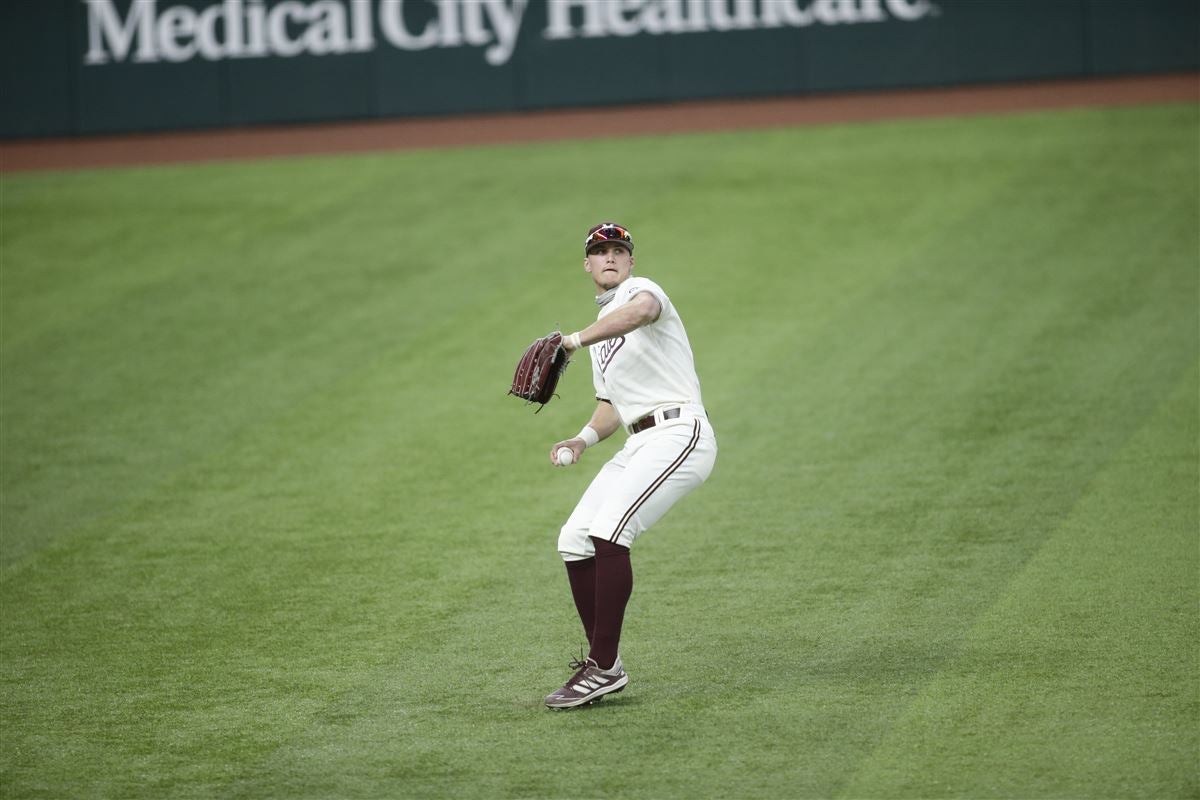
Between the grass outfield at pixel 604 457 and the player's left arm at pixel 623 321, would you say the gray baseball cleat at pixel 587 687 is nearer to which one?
the grass outfield at pixel 604 457

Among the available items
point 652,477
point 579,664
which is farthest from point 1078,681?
point 579,664

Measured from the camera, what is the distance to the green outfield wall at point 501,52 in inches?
614

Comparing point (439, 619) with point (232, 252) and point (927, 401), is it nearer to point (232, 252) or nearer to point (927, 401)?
point (927, 401)

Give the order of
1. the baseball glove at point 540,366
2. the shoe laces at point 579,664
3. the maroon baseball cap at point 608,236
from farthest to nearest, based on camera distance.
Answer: the maroon baseball cap at point 608,236, the shoe laces at point 579,664, the baseball glove at point 540,366

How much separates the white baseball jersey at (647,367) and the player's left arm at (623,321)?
28cm

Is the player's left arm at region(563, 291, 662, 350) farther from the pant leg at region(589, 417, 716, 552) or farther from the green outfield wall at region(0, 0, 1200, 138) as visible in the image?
the green outfield wall at region(0, 0, 1200, 138)

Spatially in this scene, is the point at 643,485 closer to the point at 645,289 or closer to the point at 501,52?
the point at 645,289

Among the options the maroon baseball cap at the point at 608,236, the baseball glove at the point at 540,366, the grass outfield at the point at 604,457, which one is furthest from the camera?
the maroon baseball cap at the point at 608,236

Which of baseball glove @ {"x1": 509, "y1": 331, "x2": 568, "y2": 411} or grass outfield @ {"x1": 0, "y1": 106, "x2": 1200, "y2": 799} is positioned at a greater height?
baseball glove @ {"x1": 509, "y1": 331, "x2": 568, "y2": 411}

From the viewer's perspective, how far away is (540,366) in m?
5.36

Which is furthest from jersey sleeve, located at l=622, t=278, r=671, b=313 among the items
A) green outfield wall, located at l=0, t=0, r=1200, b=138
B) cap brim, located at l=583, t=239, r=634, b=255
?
green outfield wall, located at l=0, t=0, r=1200, b=138

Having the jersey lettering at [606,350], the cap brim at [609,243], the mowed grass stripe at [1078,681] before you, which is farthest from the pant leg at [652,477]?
the mowed grass stripe at [1078,681]

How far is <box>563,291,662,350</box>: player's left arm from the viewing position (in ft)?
17.2

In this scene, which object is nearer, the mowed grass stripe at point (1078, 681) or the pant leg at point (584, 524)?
the mowed grass stripe at point (1078, 681)
